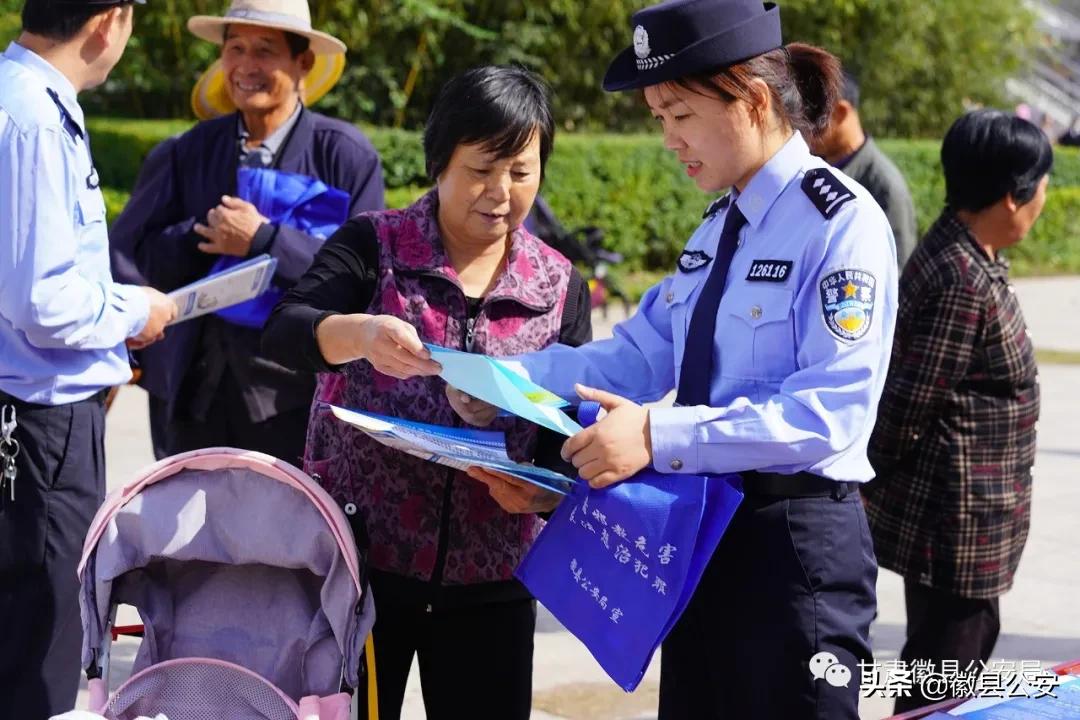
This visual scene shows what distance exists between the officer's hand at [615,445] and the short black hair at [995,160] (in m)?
1.74

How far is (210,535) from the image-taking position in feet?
9.07

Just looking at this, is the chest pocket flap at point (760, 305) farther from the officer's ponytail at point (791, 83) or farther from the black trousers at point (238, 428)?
the black trousers at point (238, 428)

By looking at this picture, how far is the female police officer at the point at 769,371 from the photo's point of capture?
7.97 feet

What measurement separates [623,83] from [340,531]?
3.14 feet

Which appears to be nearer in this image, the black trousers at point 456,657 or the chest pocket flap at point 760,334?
the chest pocket flap at point 760,334

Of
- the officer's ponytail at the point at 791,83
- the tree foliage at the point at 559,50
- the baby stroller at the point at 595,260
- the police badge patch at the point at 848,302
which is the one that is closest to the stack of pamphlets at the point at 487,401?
the police badge patch at the point at 848,302

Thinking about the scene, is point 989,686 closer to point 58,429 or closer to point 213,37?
point 58,429

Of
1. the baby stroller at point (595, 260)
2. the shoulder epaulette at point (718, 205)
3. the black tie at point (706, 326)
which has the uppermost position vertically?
the shoulder epaulette at point (718, 205)

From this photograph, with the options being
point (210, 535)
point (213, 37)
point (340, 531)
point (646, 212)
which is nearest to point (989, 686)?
point (340, 531)

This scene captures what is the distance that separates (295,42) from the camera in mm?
4297

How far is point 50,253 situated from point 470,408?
3.26ft

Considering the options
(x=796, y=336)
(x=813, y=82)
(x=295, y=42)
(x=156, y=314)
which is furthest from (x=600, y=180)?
(x=796, y=336)

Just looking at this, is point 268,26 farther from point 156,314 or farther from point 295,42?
point 156,314

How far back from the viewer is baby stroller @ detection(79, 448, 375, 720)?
106 inches
